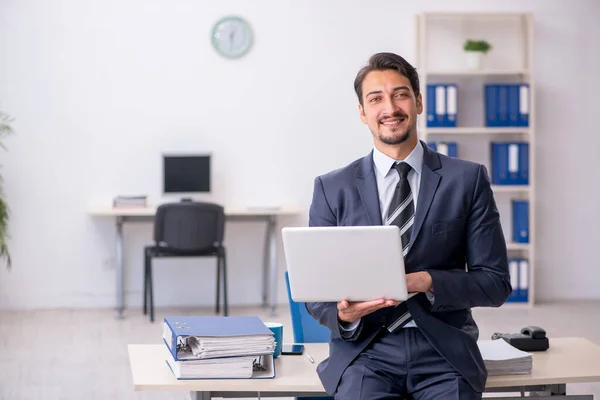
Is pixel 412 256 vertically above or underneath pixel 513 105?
underneath

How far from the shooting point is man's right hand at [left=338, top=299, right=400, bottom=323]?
1.97m

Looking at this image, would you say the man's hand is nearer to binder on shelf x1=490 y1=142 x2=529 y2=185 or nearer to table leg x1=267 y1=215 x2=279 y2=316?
table leg x1=267 y1=215 x2=279 y2=316

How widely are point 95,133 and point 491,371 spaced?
488cm

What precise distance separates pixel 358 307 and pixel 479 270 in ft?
1.14

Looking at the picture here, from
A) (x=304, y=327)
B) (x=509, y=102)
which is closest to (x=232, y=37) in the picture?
(x=509, y=102)

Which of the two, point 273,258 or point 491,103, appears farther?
point 491,103

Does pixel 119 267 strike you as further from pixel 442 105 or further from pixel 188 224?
pixel 442 105

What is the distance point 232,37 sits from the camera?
6566 millimetres

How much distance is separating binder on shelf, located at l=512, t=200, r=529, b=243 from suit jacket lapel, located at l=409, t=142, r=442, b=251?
456 centimetres

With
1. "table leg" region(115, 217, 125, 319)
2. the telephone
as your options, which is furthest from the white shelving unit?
the telephone

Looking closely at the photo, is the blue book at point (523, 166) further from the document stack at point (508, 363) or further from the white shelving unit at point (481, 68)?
the document stack at point (508, 363)

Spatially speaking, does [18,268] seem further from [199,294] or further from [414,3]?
[414,3]

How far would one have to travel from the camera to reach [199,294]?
22.0 feet

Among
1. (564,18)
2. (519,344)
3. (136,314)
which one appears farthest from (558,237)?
(519,344)
